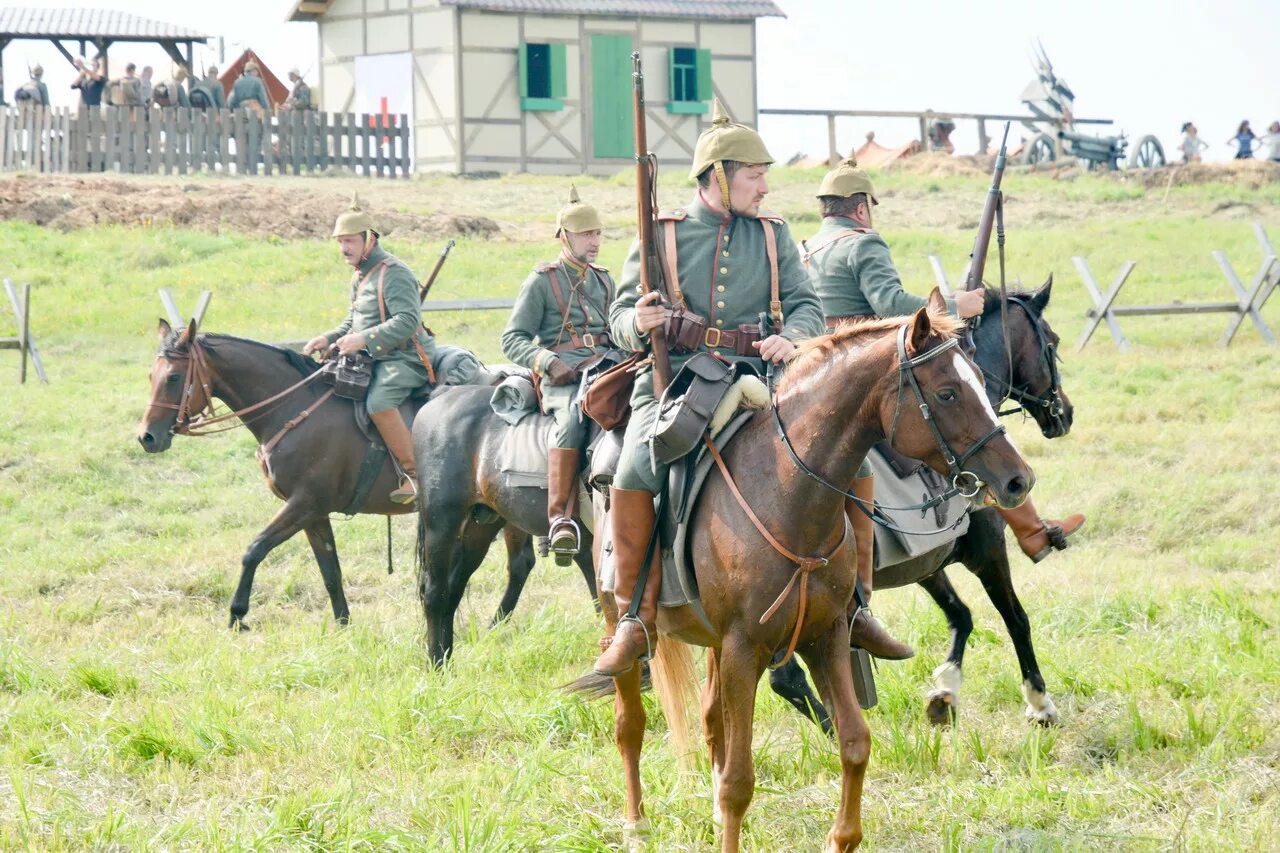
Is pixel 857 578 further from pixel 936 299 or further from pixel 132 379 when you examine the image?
pixel 132 379

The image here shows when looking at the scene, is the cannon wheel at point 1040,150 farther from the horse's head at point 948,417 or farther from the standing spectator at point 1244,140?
the horse's head at point 948,417

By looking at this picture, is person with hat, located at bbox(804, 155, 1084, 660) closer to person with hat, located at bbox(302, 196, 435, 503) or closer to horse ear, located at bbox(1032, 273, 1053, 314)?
horse ear, located at bbox(1032, 273, 1053, 314)

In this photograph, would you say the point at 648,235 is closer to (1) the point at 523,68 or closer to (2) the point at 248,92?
(1) the point at 523,68

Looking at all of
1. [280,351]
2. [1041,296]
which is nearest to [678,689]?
[1041,296]

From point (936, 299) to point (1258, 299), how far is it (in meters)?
16.5

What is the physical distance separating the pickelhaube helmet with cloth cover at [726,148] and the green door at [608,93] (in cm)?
2870

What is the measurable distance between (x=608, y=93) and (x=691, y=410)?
29.9m

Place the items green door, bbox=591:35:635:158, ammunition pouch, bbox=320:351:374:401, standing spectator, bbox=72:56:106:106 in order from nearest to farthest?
ammunition pouch, bbox=320:351:374:401 → standing spectator, bbox=72:56:106:106 → green door, bbox=591:35:635:158

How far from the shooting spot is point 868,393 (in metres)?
4.78

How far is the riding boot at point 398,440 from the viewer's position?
999cm

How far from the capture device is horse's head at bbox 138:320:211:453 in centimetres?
1018

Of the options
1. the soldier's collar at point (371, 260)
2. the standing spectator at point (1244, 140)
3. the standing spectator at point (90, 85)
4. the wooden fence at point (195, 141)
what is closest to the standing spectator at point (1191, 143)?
the standing spectator at point (1244, 140)

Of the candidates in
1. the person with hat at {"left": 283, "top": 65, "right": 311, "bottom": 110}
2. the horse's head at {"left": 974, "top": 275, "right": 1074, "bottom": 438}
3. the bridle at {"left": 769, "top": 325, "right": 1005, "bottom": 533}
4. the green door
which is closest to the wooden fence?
the person with hat at {"left": 283, "top": 65, "right": 311, "bottom": 110}

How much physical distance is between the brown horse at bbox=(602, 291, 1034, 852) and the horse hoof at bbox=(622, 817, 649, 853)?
458 mm
